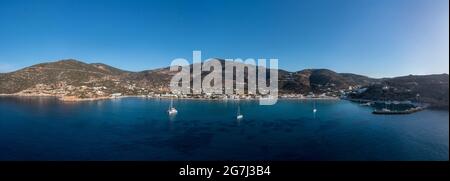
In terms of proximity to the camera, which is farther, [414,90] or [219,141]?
[414,90]

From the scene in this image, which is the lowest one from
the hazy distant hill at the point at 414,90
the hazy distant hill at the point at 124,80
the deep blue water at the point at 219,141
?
the deep blue water at the point at 219,141

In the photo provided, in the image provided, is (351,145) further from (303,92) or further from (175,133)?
(303,92)

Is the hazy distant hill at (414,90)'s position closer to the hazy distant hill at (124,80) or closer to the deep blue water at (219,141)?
the hazy distant hill at (124,80)

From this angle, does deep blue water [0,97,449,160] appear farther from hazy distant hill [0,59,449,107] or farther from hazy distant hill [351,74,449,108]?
hazy distant hill [0,59,449,107]

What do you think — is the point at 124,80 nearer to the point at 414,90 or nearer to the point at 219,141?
the point at 414,90

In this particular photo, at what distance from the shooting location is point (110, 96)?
39250mm

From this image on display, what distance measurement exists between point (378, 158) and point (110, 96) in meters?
35.2

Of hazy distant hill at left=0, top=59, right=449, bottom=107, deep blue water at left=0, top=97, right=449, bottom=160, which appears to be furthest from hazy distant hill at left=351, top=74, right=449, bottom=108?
deep blue water at left=0, top=97, right=449, bottom=160

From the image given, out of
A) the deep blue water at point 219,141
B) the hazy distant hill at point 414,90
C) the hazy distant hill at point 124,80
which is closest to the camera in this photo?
the deep blue water at point 219,141

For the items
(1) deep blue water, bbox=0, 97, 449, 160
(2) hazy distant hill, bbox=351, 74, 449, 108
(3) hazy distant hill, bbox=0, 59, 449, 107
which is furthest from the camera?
(3) hazy distant hill, bbox=0, 59, 449, 107

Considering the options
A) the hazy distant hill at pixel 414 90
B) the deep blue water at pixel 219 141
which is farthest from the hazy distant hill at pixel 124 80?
the deep blue water at pixel 219 141

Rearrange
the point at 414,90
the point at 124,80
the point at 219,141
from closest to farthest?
the point at 219,141, the point at 414,90, the point at 124,80

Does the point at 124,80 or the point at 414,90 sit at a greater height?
the point at 124,80

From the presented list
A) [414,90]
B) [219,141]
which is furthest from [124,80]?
[219,141]
